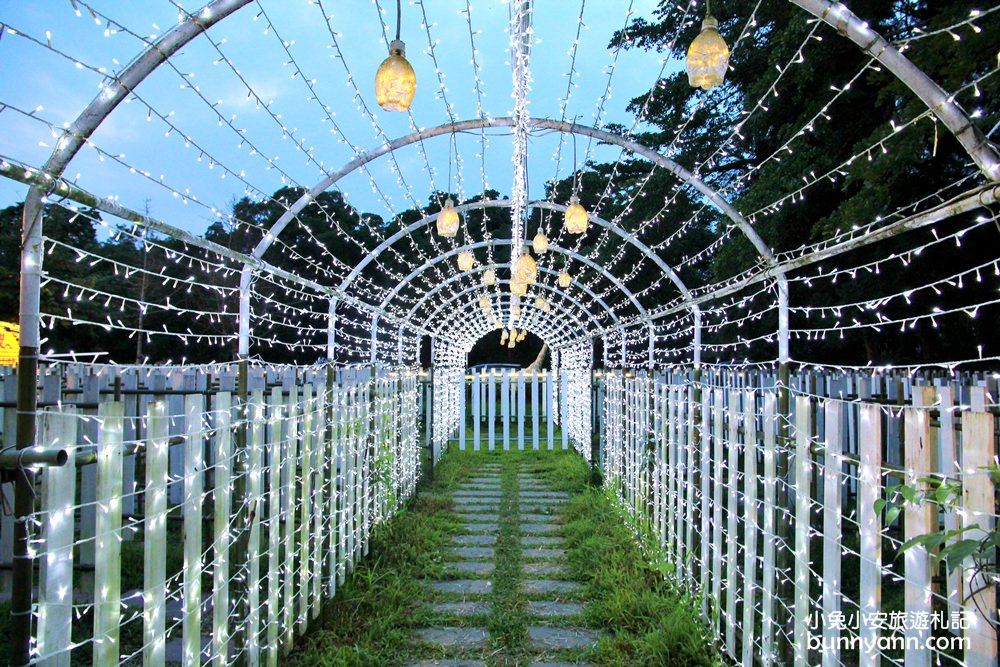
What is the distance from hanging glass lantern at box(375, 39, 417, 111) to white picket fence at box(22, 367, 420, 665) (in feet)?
4.32

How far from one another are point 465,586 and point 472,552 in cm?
81

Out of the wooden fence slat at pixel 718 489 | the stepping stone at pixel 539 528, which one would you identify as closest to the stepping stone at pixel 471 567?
the stepping stone at pixel 539 528

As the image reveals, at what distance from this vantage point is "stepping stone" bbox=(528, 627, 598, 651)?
3408mm

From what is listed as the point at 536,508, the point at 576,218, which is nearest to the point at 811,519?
the point at 576,218

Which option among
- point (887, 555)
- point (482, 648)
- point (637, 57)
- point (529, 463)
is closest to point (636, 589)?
point (482, 648)

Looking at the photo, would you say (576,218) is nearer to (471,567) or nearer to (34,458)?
(471,567)

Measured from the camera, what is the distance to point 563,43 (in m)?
4.15

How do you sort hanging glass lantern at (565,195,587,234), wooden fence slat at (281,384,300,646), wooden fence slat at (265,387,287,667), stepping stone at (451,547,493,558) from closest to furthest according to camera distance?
wooden fence slat at (265,387,287,667) → wooden fence slat at (281,384,300,646) → stepping stone at (451,547,493,558) → hanging glass lantern at (565,195,587,234)

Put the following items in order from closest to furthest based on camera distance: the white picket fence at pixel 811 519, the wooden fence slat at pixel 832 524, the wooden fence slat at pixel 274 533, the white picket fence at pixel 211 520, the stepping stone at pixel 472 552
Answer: the white picket fence at pixel 811 519 < the white picket fence at pixel 211 520 < the wooden fence slat at pixel 832 524 < the wooden fence slat at pixel 274 533 < the stepping stone at pixel 472 552

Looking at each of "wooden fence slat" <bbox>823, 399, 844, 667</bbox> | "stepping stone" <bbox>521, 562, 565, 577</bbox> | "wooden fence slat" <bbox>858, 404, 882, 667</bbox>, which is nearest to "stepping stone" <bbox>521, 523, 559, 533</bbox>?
"stepping stone" <bbox>521, 562, 565, 577</bbox>

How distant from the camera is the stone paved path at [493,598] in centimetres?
335

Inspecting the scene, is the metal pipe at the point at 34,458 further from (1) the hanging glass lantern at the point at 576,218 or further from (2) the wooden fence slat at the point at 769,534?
(1) the hanging glass lantern at the point at 576,218

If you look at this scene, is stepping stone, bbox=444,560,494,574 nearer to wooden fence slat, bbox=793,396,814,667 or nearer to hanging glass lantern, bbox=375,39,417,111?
wooden fence slat, bbox=793,396,814,667

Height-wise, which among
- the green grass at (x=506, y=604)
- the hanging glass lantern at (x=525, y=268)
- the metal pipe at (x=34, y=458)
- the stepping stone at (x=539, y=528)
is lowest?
the stepping stone at (x=539, y=528)
